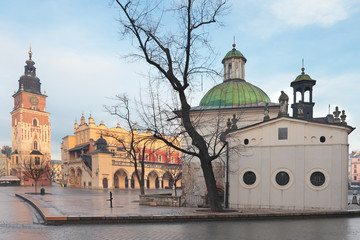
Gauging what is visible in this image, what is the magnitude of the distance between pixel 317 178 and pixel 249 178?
3806 mm

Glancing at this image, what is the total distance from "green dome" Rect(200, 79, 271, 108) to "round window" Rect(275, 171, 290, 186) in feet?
34.9

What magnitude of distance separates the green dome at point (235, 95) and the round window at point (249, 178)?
990cm

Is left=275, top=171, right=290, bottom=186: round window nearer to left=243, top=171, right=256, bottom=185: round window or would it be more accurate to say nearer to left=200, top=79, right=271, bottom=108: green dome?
left=243, top=171, right=256, bottom=185: round window

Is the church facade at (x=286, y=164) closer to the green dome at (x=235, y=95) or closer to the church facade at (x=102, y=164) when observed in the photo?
the green dome at (x=235, y=95)

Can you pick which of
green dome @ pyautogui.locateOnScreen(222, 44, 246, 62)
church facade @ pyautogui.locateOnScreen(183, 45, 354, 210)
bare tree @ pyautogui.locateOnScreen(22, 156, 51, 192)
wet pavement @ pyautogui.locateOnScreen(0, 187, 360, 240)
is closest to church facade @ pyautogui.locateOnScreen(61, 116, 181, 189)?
bare tree @ pyautogui.locateOnScreen(22, 156, 51, 192)

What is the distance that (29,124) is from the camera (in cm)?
8988

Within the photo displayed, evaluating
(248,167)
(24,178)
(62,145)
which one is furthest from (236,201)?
(24,178)

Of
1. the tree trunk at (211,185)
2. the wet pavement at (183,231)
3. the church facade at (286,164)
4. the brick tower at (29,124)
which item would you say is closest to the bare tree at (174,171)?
the church facade at (286,164)

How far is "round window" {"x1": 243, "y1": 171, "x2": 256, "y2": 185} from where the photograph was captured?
19031 mm

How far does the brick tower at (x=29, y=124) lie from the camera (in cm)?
8756

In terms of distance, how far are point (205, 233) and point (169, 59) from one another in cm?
826

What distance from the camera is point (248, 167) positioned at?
1919 cm

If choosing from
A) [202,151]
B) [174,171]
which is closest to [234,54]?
[202,151]

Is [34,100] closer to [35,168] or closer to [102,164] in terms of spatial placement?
[102,164]
